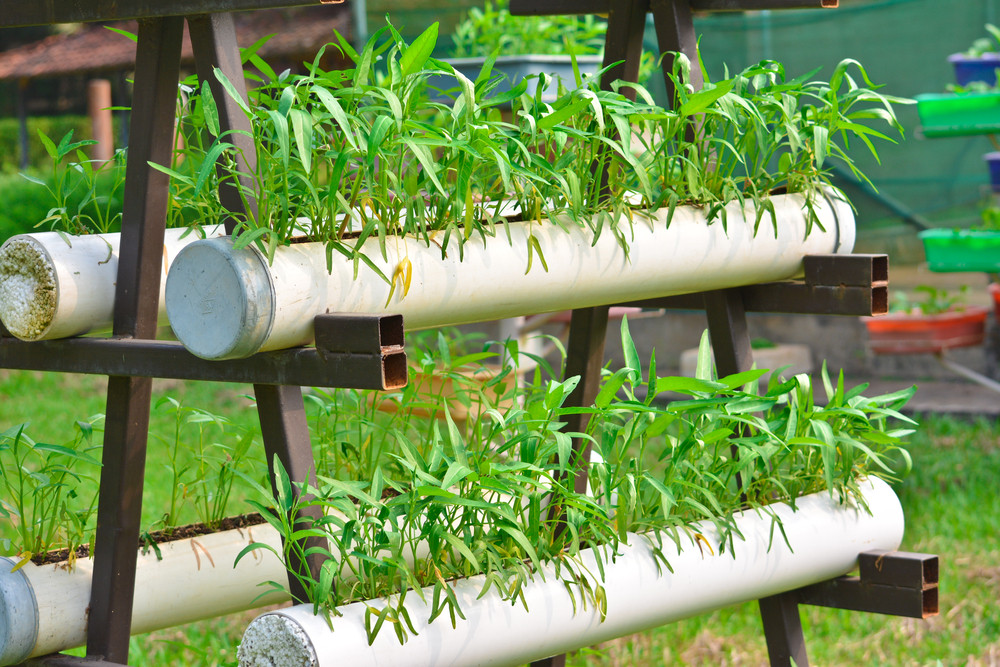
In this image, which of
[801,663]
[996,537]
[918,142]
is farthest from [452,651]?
[918,142]

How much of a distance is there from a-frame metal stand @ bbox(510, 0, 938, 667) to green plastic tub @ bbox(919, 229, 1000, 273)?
239cm

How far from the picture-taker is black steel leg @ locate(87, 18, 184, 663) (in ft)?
4.99

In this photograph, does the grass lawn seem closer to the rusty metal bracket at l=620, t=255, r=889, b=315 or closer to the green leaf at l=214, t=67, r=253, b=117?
the rusty metal bracket at l=620, t=255, r=889, b=315

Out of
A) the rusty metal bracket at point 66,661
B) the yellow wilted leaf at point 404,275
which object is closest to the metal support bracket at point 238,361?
the yellow wilted leaf at point 404,275

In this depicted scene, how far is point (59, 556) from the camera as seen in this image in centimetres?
165

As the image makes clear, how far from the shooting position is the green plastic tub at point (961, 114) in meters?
4.02

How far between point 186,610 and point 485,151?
83cm

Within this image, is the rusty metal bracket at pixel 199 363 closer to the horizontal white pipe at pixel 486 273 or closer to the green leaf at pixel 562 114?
the horizontal white pipe at pixel 486 273

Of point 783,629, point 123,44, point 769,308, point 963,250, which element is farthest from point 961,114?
point 123,44

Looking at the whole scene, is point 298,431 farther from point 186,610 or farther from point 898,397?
point 898,397

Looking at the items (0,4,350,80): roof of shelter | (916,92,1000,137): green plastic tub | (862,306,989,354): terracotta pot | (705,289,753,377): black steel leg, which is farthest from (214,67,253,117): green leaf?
(0,4,350,80): roof of shelter

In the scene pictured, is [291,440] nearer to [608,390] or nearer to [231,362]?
[231,362]

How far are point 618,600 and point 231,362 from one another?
0.59m

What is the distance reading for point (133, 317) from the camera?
5.04ft
